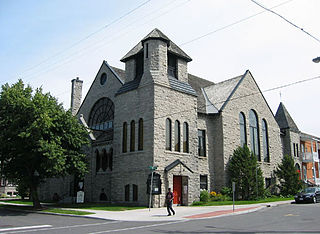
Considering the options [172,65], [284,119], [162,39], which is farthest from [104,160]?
[284,119]

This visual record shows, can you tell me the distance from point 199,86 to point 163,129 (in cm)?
1272

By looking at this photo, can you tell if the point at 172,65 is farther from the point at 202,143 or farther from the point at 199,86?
the point at 199,86

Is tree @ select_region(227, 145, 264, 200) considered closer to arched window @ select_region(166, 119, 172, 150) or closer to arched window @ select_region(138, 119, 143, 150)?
arched window @ select_region(166, 119, 172, 150)

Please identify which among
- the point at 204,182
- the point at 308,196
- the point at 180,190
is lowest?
the point at 308,196

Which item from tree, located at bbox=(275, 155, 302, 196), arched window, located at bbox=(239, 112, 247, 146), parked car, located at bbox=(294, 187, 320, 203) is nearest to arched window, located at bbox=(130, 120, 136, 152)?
arched window, located at bbox=(239, 112, 247, 146)

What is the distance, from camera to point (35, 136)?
857 inches

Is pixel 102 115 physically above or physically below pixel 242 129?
above

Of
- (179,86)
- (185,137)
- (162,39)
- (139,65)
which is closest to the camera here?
(162,39)

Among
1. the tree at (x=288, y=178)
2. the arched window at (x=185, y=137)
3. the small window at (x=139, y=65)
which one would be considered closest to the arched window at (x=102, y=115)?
the small window at (x=139, y=65)

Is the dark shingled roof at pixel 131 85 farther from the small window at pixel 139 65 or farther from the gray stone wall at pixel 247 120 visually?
the gray stone wall at pixel 247 120

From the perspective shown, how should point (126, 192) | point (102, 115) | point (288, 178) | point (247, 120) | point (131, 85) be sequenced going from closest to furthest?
point (126, 192) → point (131, 85) → point (247, 120) → point (288, 178) → point (102, 115)

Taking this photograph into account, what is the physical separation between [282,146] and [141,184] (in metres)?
22.2

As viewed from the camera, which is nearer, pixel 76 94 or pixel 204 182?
pixel 204 182

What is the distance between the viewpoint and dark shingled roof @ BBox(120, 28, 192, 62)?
88.6ft
